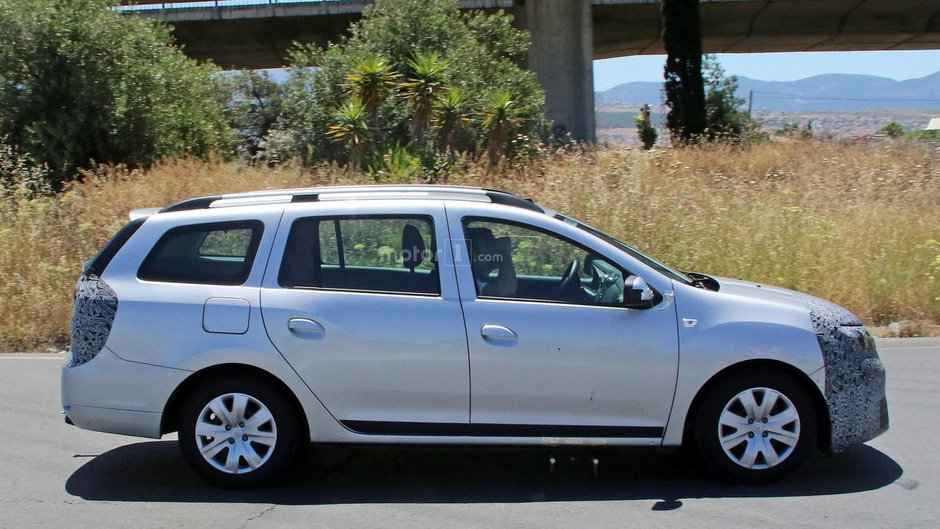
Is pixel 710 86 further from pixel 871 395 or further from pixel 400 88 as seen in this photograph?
pixel 871 395

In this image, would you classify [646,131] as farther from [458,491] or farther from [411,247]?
[458,491]

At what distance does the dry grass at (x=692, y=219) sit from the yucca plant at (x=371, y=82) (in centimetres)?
213

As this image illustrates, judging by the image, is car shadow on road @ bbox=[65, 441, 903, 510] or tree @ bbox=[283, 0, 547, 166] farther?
tree @ bbox=[283, 0, 547, 166]

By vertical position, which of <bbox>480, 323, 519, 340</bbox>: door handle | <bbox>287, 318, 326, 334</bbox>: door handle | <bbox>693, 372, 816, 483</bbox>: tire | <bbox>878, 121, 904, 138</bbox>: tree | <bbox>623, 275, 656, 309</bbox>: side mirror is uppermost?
<bbox>878, 121, 904, 138</bbox>: tree

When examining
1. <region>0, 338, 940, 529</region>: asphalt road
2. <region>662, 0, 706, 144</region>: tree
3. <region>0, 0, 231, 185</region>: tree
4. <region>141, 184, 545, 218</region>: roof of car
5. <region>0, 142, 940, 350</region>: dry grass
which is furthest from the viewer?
<region>662, 0, 706, 144</region>: tree

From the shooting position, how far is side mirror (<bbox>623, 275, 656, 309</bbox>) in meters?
5.46

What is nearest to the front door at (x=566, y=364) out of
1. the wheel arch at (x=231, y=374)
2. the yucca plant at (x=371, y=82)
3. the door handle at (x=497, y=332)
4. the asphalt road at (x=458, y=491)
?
the door handle at (x=497, y=332)

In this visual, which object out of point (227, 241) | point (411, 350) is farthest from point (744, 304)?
point (227, 241)

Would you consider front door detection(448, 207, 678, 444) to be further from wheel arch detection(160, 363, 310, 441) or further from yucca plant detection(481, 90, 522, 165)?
yucca plant detection(481, 90, 522, 165)

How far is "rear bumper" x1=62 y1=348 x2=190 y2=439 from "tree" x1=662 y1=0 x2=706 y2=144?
905 inches

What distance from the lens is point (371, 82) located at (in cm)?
1777

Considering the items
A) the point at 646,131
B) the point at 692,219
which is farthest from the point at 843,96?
the point at 692,219

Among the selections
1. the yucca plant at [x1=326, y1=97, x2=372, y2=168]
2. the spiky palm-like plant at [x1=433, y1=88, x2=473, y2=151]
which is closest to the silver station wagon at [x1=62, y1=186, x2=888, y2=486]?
the yucca plant at [x1=326, y1=97, x2=372, y2=168]

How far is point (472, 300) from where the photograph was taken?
5.52m
